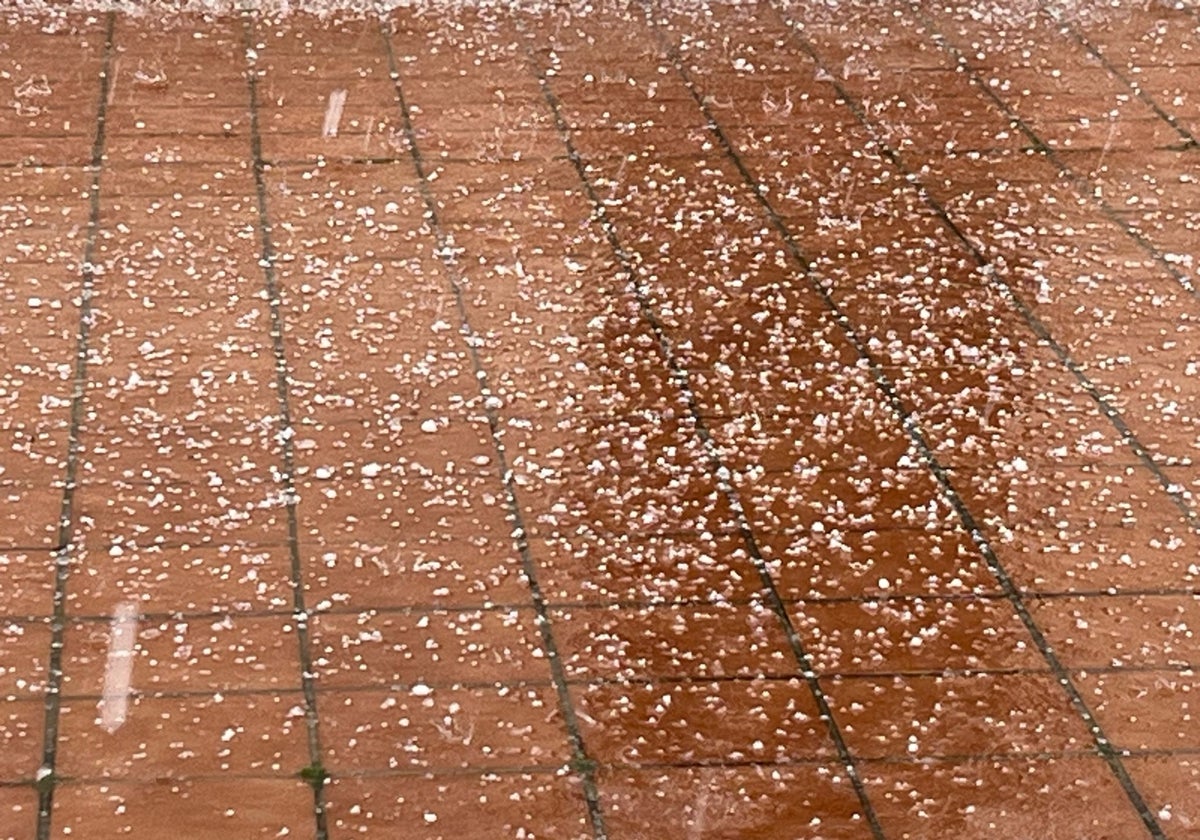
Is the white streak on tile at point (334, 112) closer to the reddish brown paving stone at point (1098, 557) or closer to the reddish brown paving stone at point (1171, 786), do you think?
the reddish brown paving stone at point (1098, 557)

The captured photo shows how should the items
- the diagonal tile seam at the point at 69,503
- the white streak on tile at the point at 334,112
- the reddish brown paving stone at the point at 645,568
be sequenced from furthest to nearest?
the white streak on tile at the point at 334,112 → the reddish brown paving stone at the point at 645,568 → the diagonal tile seam at the point at 69,503

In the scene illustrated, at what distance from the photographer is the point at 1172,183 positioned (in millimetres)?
4809

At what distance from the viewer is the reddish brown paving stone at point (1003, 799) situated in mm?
2711

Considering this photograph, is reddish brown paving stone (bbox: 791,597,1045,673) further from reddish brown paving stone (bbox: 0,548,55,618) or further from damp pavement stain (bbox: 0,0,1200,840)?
reddish brown paving stone (bbox: 0,548,55,618)

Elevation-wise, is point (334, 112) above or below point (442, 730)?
below

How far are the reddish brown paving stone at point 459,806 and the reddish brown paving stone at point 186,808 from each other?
0.06 metres

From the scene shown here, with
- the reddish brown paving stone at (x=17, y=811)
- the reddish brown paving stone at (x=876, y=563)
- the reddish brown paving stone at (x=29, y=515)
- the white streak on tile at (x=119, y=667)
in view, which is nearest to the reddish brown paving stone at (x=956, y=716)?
the reddish brown paving stone at (x=876, y=563)

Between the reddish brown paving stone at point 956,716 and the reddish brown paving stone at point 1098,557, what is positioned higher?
the reddish brown paving stone at point 956,716

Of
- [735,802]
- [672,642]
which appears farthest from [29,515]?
[735,802]

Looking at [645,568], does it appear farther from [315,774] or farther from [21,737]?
[21,737]

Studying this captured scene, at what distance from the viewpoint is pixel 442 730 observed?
9.32 feet

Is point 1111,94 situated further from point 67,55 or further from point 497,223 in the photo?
point 67,55

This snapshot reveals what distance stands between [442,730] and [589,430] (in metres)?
0.95

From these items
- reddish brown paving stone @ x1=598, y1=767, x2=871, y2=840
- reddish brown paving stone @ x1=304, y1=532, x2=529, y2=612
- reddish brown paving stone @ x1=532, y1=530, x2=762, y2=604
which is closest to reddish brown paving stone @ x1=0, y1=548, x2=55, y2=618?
reddish brown paving stone @ x1=304, y1=532, x2=529, y2=612
